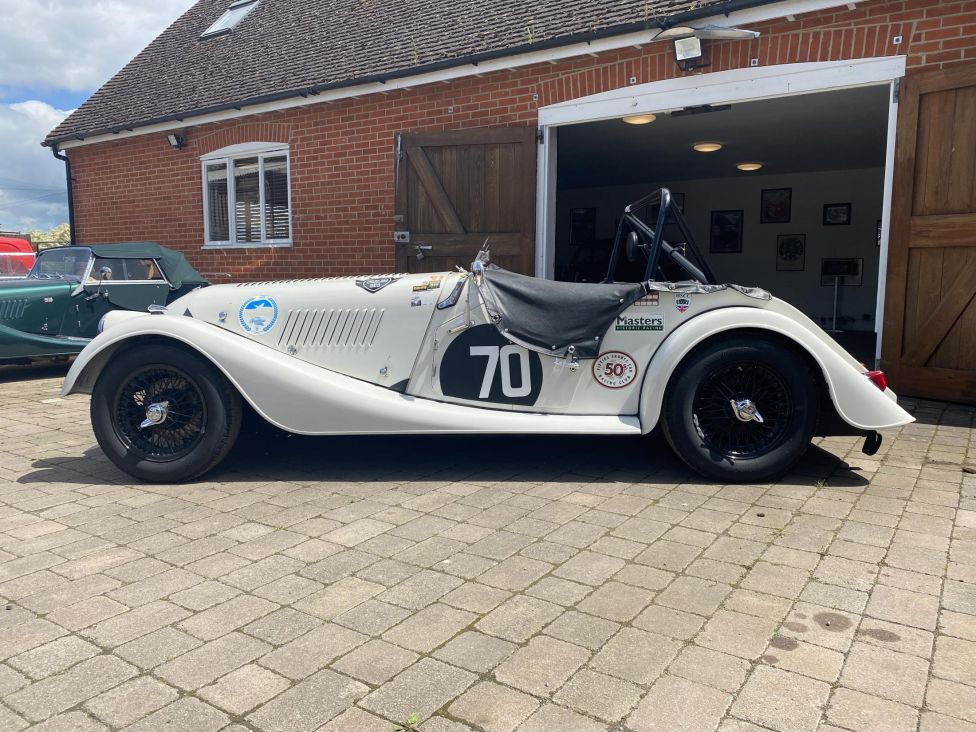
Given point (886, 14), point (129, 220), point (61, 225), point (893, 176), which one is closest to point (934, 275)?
point (893, 176)

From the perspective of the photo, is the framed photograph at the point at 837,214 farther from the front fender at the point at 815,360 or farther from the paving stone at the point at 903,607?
the paving stone at the point at 903,607

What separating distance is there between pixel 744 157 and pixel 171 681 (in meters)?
12.5

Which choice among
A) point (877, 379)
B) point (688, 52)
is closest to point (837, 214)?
point (688, 52)

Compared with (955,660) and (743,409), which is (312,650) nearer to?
(955,660)

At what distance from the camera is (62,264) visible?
8328mm

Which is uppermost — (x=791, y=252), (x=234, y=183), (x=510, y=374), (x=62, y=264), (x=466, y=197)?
(x=234, y=183)

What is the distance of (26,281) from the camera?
7.93m

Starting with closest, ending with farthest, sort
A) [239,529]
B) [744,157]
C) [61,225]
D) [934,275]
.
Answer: [239,529] < [934,275] < [744,157] < [61,225]

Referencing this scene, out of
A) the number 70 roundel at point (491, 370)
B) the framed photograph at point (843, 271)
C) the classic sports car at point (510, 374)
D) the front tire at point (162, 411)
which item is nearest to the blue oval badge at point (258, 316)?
the classic sports car at point (510, 374)

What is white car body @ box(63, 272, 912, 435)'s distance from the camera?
4000 millimetres

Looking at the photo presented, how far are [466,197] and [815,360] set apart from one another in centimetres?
535

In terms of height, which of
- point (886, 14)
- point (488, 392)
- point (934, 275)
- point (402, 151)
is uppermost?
point (886, 14)

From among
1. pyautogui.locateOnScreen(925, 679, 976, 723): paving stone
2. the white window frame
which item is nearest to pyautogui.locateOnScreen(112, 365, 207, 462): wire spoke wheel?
pyautogui.locateOnScreen(925, 679, 976, 723): paving stone

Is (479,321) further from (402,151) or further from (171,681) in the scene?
(402,151)
